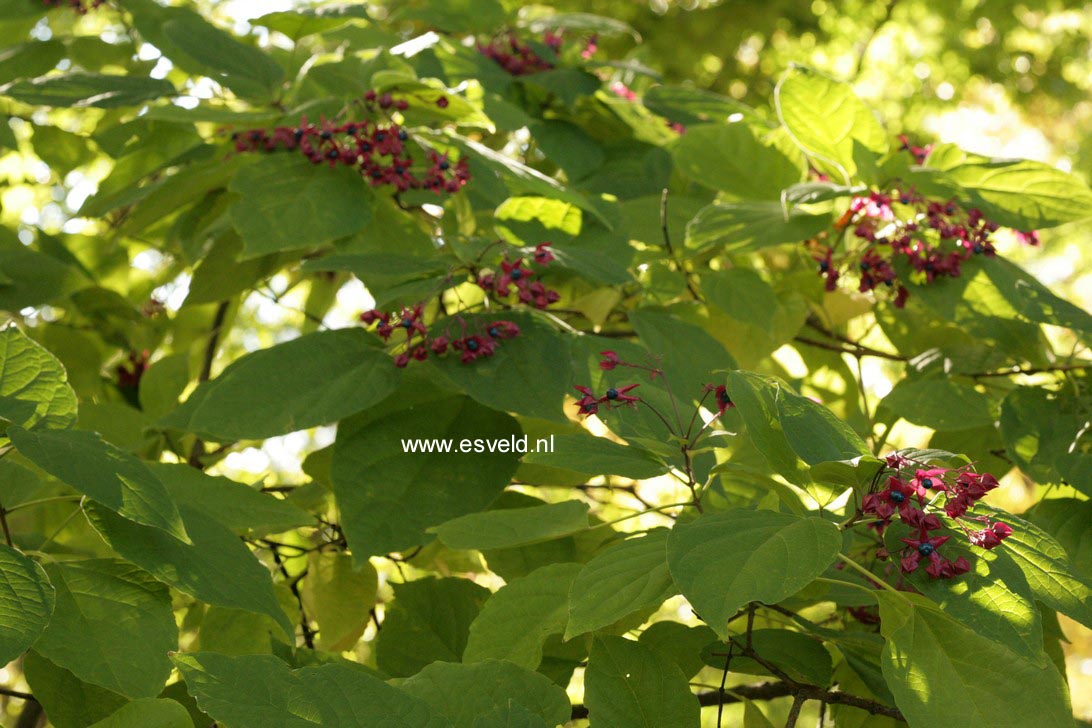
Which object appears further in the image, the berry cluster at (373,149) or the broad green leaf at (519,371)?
the berry cluster at (373,149)

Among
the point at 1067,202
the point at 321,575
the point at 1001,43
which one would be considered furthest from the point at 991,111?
the point at 321,575

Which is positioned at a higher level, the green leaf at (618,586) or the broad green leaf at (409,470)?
the green leaf at (618,586)

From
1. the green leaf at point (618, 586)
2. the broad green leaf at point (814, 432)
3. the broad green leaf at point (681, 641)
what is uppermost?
the broad green leaf at point (814, 432)

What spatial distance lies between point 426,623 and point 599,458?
11.9 inches

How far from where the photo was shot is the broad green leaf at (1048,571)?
702 millimetres

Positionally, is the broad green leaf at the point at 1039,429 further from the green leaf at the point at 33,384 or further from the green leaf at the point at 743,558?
the green leaf at the point at 33,384

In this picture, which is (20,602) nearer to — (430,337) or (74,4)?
(430,337)

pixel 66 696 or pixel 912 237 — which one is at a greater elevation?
pixel 912 237

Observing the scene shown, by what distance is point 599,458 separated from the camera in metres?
0.79

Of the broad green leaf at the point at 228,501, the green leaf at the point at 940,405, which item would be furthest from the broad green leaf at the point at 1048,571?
the broad green leaf at the point at 228,501

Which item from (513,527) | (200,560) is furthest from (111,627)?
(513,527)

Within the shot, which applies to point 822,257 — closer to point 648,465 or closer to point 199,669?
point 648,465

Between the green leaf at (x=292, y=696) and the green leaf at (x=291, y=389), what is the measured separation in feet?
1.20

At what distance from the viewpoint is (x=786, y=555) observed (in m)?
0.66
